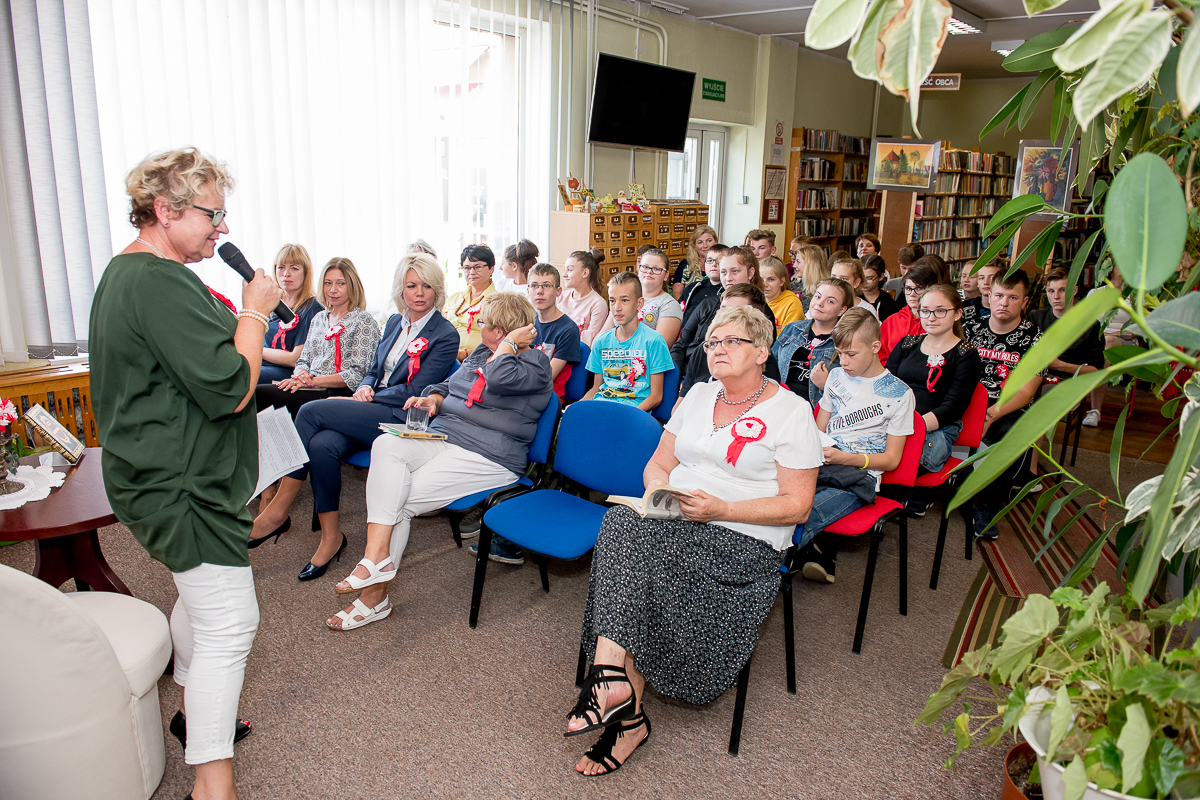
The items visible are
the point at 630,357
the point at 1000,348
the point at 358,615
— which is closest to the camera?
the point at 358,615

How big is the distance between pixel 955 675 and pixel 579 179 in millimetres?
6027

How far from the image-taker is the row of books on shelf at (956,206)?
9916 mm

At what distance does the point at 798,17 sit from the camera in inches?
296

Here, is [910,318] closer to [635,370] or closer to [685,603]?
[635,370]

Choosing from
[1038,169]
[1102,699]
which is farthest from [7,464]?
[1038,169]

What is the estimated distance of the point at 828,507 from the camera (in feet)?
8.57

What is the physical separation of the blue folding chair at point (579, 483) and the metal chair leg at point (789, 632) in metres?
0.60

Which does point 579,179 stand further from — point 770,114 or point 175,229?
point 175,229

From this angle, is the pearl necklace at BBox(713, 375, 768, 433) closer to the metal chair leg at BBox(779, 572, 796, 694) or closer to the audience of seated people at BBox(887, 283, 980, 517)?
the metal chair leg at BBox(779, 572, 796, 694)

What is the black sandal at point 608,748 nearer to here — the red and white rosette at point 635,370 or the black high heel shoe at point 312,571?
the black high heel shoe at point 312,571

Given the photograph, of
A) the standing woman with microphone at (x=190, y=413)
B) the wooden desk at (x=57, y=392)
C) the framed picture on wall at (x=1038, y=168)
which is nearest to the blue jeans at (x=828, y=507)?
the standing woman with microphone at (x=190, y=413)

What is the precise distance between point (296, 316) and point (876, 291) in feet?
12.2

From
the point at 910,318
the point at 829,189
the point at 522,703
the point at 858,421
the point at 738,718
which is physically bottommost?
the point at 522,703

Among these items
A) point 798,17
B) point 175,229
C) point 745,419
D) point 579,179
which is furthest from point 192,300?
point 798,17
